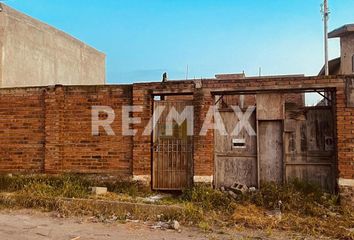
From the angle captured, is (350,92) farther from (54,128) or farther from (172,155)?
(54,128)

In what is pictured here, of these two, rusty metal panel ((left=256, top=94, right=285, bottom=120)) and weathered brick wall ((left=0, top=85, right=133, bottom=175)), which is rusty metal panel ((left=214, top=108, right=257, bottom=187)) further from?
weathered brick wall ((left=0, top=85, right=133, bottom=175))

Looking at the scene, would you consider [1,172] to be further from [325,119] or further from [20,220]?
[325,119]

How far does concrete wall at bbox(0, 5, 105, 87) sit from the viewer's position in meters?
11.9

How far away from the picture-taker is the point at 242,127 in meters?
8.57

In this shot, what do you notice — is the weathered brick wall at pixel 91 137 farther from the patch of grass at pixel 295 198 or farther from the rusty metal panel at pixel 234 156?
the patch of grass at pixel 295 198

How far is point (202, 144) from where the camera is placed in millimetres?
8430

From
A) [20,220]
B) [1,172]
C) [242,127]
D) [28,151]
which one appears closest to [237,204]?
[242,127]

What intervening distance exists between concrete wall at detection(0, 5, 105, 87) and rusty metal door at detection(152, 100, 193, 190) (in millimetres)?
5926

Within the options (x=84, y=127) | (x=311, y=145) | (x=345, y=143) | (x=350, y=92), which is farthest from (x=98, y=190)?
(x=350, y=92)

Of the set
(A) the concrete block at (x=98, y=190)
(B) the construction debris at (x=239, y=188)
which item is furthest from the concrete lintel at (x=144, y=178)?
(B) the construction debris at (x=239, y=188)

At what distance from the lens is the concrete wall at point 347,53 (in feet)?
58.7

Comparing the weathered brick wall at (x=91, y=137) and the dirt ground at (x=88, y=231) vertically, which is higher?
the weathered brick wall at (x=91, y=137)

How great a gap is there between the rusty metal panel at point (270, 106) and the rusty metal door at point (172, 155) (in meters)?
1.65

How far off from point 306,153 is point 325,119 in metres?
0.87
